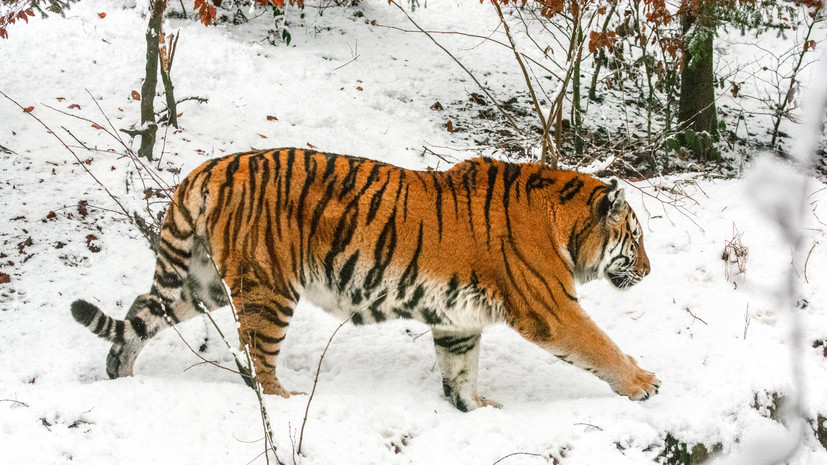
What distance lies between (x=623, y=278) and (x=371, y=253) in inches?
67.7

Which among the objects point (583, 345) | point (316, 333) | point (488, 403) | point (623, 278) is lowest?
point (316, 333)

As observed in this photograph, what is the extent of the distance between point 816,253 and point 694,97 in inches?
151

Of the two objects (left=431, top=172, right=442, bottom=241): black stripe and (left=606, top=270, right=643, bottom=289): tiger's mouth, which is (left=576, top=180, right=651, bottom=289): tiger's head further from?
(left=431, top=172, right=442, bottom=241): black stripe

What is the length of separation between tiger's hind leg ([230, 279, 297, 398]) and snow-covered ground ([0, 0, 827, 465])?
10.1 inches

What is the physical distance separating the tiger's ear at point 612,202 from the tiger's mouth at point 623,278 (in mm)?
446

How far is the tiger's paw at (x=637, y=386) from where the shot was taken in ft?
14.1

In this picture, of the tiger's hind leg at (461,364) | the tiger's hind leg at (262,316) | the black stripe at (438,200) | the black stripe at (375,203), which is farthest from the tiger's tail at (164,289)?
the tiger's hind leg at (461,364)

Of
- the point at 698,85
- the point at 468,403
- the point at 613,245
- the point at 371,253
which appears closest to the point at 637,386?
the point at 613,245

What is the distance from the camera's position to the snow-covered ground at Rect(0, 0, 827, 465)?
3.89 metres

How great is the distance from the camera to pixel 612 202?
14.6ft

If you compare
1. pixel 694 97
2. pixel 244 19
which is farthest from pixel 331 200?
pixel 244 19

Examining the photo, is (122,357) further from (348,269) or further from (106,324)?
(348,269)

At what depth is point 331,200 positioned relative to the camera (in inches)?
168

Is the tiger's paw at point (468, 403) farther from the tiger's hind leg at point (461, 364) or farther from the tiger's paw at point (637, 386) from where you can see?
the tiger's paw at point (637, 386)
